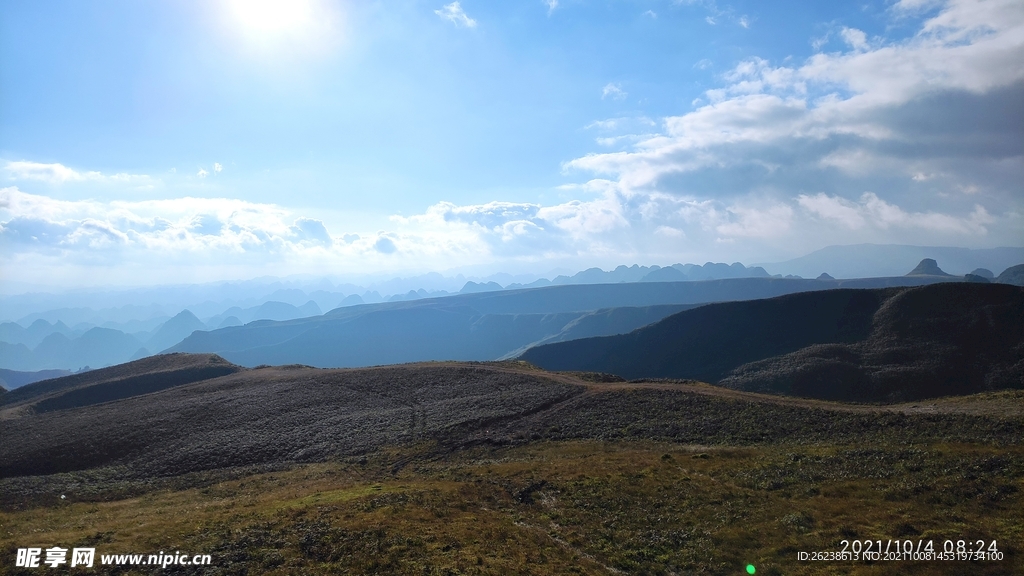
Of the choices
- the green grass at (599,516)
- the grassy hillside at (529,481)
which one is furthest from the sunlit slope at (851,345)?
the green grass at (599,516)

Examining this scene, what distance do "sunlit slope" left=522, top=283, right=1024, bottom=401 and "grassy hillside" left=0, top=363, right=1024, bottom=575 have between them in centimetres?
3458

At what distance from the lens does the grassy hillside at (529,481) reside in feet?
69.8

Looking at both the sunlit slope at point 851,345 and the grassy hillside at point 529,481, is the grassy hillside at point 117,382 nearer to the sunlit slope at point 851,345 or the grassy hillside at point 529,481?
the grassy hillside at point 529,481

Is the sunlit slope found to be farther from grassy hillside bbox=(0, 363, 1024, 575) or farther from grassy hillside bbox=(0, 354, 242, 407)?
grassy hillside bbox=(0, 354, 242, 407)

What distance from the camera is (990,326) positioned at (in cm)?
8175

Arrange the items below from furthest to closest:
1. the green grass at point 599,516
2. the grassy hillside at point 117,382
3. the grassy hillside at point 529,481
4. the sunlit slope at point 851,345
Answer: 1. the grassy hillside at point 117,382
2. the sunlit slope at point 851,345
3. the grassy hillside at point 529,481
4. the green grass at point 599,516

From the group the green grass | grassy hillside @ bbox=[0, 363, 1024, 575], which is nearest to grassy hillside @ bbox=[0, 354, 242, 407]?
grassy hillside @ bbox=[0, 363, 1024, 575]

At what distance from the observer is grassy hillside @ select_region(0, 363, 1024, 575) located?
21281 millimetres

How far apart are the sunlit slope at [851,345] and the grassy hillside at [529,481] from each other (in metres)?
34.6

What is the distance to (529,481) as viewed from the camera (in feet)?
105

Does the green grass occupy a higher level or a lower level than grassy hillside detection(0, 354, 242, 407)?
higher

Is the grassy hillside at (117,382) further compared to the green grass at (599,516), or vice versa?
the grassy hillside at (117,382)

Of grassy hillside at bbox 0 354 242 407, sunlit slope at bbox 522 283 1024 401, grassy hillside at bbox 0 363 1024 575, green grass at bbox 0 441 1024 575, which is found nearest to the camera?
green grass at bbox 0 441 1024 575

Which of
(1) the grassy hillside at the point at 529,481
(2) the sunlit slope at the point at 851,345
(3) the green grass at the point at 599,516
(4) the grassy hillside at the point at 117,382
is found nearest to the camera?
(3) the green grass at the point at 599,516
